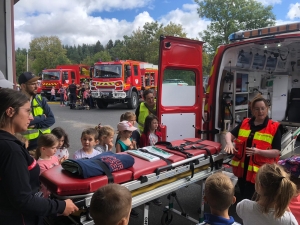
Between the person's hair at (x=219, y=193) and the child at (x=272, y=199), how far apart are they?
20 cm

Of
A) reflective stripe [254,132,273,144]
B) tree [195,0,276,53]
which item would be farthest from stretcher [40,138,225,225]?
tree [195,0,276,53]

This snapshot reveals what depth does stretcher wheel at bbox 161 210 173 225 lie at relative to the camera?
3098mm

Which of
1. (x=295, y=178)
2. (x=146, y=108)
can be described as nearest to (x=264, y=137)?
(x=295, y=178)

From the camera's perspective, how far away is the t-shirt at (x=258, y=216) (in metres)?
1.78

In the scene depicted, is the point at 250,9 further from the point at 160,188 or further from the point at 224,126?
the point at 160,188

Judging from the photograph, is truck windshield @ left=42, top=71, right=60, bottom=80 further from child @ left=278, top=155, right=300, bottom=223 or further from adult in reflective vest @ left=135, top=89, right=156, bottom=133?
child @ left=278, top=155, right=300, bottom=223

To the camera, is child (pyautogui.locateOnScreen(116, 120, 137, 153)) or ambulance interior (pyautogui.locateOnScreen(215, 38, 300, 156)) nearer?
child (pyautogui.locateOnScreen(116, 120, 137, 153))

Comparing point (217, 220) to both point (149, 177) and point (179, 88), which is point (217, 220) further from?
point (179, 88)

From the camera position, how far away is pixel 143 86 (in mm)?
16438

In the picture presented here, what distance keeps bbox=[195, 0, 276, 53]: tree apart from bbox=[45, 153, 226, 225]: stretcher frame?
26.2 m

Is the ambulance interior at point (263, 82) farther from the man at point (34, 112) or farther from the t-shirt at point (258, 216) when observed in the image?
the man at point (34, 112)

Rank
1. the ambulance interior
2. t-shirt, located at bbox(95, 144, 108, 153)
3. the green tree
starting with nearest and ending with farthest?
t-shirt, located at bbox(95, 144, 108, 153) → the ambulance interior → the green tree

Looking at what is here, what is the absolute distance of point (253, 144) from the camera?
9.82ft

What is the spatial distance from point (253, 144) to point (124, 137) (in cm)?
150
